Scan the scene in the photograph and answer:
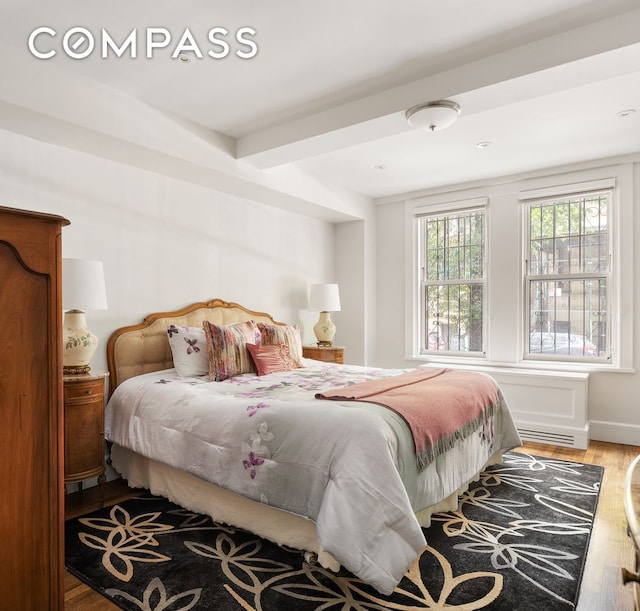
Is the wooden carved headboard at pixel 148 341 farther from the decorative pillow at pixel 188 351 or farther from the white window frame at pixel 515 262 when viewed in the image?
the white window frame at pixel 515 262

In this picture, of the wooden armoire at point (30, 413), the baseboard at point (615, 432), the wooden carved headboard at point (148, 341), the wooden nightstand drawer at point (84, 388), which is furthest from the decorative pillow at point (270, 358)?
the baseboard at point (615, 432)

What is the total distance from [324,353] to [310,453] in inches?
106

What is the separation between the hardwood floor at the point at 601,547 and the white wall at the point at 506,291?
46 cm

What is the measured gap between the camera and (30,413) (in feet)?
4.60

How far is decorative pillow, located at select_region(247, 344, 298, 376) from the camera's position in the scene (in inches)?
137

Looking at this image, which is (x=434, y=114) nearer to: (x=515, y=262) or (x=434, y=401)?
(x=434, y=401)

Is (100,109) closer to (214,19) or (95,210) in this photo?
(95,210)

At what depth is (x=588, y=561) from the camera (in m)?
2.17

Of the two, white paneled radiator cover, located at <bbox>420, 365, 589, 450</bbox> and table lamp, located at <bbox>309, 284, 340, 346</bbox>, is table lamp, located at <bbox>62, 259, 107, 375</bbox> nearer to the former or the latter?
table lamp, located at <bbox>309, 284, 340, 346</bbox>

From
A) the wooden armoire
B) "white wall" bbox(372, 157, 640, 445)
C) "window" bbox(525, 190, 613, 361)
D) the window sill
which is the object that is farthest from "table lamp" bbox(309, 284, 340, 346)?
the wooden armoire

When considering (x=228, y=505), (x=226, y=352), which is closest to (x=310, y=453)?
(x=228, y=505)

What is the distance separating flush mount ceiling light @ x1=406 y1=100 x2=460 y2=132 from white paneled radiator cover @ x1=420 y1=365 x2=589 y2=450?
102 inches

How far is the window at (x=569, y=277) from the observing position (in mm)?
4395

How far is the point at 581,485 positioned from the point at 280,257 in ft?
10.8
